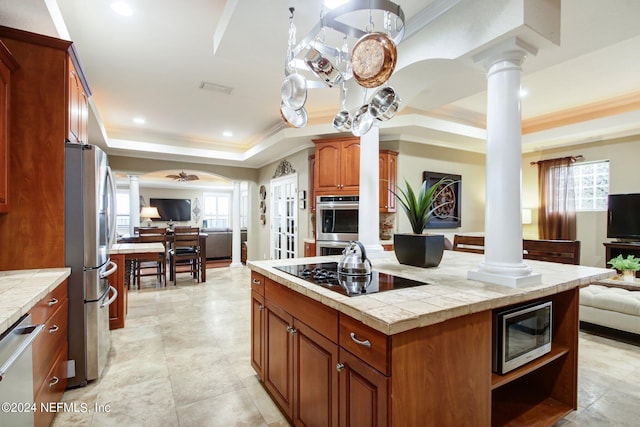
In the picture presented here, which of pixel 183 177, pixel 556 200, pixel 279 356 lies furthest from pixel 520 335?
pixel 183 177

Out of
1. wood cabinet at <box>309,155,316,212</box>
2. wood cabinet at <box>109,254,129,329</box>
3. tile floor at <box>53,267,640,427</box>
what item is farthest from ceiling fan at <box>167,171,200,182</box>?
wood cabinet at <box>109,254,129,329</box>

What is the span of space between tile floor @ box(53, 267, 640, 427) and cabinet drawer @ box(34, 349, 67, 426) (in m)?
0.14

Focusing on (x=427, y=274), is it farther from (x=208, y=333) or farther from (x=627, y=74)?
(x=627, y=74)

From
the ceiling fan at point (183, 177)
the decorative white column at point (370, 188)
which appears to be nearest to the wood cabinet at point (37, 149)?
the decorative white column at point (370, 188)

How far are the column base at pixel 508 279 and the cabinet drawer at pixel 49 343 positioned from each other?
88.7 inches

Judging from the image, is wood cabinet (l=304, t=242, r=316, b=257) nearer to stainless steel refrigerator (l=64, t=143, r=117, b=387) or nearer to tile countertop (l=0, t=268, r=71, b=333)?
stainless steel refrigerator (l=64, t=143, r=117, b=387)

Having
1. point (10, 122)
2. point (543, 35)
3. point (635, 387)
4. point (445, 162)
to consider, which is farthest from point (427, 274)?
point (445, 162)

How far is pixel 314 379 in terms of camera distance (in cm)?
152

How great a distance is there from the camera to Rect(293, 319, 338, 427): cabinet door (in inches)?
54.5

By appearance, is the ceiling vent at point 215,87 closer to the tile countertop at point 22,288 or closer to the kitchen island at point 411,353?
the tile countertop at point 22,288

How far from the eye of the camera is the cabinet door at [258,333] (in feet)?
6.97

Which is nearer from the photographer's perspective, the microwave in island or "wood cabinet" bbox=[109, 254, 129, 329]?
the microwave in island

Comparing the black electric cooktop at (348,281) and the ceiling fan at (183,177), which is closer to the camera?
the black electric cooktop at (348,281)

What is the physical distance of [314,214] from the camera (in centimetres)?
507
